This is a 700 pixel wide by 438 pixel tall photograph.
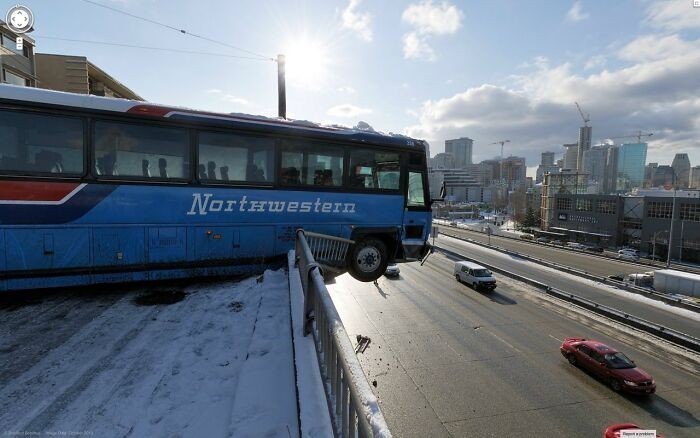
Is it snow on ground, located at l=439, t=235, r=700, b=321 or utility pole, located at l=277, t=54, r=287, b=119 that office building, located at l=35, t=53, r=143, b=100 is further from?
snow on ground, located at l=439, t=235, r=700, b=321

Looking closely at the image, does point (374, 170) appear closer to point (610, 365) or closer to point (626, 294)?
point (610, 365)

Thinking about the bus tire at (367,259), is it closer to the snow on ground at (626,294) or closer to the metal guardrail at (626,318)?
the metal guardrail at (626,318)

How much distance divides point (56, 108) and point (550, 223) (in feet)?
290

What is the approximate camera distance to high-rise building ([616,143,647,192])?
174 metres

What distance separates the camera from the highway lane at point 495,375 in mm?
13539

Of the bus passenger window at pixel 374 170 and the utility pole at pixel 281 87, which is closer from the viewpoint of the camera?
the bus passenger window at pixel 374 170

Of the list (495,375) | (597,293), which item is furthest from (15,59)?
(597,293)

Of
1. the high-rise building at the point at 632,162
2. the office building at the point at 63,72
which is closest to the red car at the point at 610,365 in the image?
the office building at the point at 63,72

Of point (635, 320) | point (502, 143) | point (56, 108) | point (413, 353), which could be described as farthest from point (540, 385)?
point (502, 143)

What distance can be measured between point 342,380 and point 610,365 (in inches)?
760

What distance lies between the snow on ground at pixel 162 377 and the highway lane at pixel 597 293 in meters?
29.3

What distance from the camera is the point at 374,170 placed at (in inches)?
396

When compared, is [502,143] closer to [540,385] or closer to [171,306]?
[540,385]

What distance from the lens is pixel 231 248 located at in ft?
27.7
